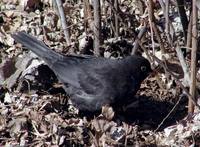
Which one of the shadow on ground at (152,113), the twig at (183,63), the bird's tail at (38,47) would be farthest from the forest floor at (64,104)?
the twig at (183,63)

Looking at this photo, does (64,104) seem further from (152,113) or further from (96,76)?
(152,113)

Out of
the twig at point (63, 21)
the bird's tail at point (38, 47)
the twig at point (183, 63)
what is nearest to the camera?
the twig at point (183, 63)

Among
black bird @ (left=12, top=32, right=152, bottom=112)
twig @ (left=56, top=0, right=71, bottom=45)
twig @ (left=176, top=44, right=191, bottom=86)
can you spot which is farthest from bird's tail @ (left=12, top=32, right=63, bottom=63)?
twig @ (left=176, top=44, right=191, bottom=86)

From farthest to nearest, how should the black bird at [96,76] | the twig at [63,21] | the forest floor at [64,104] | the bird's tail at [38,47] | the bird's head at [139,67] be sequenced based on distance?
the twig at [63,21] < the bird's tail at [38,47] < the bird's head at [139,67] < the black bird at [96,76] < the forest floor at [64,104]

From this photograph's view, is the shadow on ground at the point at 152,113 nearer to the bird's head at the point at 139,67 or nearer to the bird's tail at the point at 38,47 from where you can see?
the bird's head at the point at 139,67

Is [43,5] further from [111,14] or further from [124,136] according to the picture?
[124,136]

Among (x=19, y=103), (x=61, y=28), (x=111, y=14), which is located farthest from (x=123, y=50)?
(x=19, y=103)

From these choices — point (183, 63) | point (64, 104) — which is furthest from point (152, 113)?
point (183, 63)

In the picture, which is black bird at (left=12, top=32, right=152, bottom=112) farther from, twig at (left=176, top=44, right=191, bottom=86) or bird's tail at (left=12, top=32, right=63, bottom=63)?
twig at (left=176, top=44, right=191, bottom=86)
